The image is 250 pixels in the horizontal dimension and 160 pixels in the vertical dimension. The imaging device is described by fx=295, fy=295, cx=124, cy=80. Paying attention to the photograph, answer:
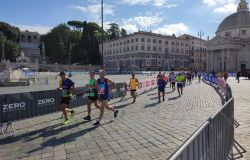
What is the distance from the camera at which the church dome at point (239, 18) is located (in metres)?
106

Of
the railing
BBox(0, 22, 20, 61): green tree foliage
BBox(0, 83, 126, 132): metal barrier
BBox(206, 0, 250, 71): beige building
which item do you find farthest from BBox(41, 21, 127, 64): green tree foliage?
the railing

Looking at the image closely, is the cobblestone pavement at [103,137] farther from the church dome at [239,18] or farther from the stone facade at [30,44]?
the stone facade at [30,44]

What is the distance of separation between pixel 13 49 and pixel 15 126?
93452mm

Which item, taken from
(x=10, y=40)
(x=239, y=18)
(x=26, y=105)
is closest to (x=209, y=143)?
(x=26, y=105)

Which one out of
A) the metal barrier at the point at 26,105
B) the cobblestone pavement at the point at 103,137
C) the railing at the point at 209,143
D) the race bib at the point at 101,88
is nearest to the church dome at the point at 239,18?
the cobblestone pavement at the point at 103,137

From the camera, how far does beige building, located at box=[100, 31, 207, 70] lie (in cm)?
11175

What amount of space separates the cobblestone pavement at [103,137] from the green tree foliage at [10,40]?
91.1 meters

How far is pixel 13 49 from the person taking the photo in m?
96.9

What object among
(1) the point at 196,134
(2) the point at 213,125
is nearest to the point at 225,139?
(2) the point at 213,125

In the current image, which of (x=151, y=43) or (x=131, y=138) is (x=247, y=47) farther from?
(x=131, y=138)

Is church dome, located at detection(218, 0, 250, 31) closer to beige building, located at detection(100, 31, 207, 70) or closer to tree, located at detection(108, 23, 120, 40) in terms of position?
beige building, located at detection(100, 31, 207, 70)

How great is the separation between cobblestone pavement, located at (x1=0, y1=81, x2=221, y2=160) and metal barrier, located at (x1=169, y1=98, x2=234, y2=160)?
1.38 m

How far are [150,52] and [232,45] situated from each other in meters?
29.9

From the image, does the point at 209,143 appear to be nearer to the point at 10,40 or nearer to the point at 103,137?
the point at 103,137
